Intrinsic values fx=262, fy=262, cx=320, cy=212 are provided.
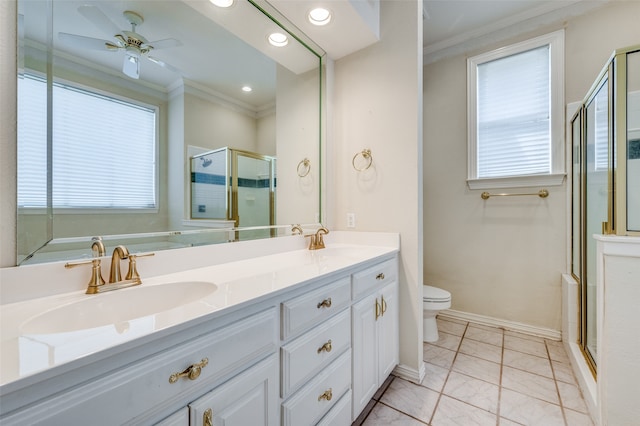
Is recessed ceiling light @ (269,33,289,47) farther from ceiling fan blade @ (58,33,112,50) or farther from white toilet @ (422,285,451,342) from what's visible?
white toilet @ (422,285,451,342)

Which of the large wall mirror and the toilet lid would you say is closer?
the large wall mirror

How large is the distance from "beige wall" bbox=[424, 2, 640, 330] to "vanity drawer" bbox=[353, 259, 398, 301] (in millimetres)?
1287

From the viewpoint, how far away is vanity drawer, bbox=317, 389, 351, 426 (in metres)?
1.07

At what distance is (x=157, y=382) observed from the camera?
57 centimetres

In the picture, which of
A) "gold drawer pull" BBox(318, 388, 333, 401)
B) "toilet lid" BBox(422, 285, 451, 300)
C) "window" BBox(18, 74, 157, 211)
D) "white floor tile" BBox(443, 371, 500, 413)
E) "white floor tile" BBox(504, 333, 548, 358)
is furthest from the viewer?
"toilet lid" BBox(422, 285, 451, 300)

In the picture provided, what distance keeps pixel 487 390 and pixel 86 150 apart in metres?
2.36

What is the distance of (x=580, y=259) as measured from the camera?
6.31 ft

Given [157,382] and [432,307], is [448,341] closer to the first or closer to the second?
[432,307]

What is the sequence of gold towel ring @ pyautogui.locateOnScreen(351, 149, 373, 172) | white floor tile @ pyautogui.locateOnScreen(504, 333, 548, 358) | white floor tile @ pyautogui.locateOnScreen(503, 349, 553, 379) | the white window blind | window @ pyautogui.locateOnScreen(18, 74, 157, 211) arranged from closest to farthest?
window @ pyautogui.locateOnScreen(18, 74, 157, 211), white floor tile @ pyautogui.locateOnScreen(503, 349, 553, 379), gold towel ring @ pyautogui.locateOnScreen(351, 149, 373, 172), white floor tile @ pyautogui.locateOnScreen(504, 333, 548, 358), the white window blind

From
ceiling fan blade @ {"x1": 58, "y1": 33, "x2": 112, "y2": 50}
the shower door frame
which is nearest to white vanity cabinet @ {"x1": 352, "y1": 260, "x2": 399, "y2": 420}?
the shower door frame

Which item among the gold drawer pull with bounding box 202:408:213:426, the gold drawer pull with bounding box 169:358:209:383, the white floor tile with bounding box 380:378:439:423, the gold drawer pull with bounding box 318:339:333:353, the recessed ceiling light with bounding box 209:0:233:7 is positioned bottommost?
the white floor tile with bounding box 380:378:439:423

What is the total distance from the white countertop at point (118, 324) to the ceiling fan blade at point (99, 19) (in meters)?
0.95

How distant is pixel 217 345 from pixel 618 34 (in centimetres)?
330

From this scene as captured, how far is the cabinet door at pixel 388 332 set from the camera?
1511mm
